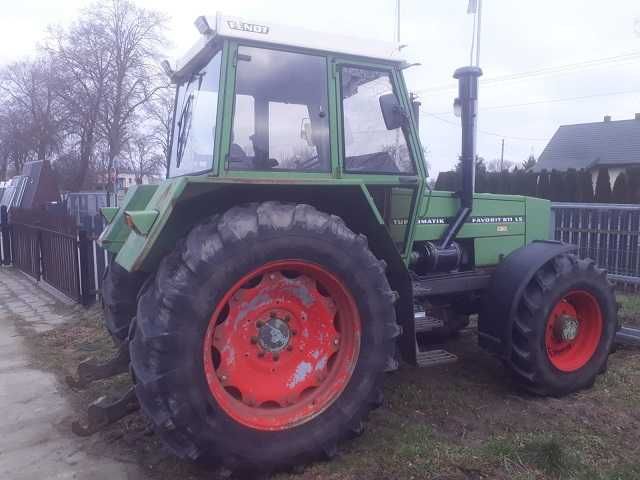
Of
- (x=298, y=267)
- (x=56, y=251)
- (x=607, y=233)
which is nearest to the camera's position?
(x=298, y=267)

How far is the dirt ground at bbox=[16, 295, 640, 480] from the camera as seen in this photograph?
294 cm

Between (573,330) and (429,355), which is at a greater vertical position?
(573,330)

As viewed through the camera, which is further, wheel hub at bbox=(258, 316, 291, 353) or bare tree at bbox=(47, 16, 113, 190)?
bare tree at bbox=(47, 16, 113, 190)

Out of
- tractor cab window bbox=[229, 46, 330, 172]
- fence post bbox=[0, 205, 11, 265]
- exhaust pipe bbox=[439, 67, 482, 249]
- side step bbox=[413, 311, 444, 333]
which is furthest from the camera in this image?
fence post bbox=[0, 205, 11, 265]

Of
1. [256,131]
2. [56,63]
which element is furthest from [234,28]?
→ [56,63]

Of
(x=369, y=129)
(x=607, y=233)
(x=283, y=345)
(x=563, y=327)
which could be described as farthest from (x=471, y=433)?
(x=607, y=233)

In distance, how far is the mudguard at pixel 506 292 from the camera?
389 cm

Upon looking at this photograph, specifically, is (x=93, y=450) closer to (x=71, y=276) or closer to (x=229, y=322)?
(x=229, y=322)

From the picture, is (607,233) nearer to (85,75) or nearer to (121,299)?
(121,299)

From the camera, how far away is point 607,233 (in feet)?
23.7

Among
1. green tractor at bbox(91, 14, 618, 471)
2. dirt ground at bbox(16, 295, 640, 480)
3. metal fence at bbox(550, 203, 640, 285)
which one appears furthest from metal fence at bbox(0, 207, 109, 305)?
metal fence at bbox(550, 203, 640, 285)

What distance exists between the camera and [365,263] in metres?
3.06

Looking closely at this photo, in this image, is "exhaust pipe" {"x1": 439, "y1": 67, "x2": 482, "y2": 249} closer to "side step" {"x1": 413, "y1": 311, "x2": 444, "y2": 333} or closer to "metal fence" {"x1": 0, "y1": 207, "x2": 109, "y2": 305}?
"side step" {"x1": 413, "y1": 311, "x2": 444, "y2": 333}

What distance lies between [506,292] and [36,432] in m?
3.33
